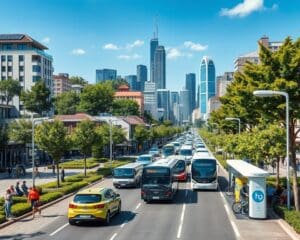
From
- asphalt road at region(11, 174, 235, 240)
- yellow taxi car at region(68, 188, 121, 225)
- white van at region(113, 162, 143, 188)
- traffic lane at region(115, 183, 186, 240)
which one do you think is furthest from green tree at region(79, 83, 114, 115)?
yellow taxi car at region(68, 188, 121, 225)

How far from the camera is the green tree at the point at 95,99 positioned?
12950 cm

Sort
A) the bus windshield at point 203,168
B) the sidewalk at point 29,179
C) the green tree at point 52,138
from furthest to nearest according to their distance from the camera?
→ 1. the sidewalk at point 29,179
2. the green tree at point 52,138
3. the bus windshield at point 203,168

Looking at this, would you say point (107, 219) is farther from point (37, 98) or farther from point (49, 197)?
point (37, 98)

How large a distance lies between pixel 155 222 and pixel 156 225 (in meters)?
0.89

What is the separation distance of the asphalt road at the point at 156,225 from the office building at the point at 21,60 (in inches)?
4133

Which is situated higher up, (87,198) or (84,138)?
(84,138)

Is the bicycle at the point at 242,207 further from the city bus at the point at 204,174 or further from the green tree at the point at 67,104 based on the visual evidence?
the green tree at the point at 67,104

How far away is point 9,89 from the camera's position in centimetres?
12369

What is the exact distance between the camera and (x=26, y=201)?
32.1 metres

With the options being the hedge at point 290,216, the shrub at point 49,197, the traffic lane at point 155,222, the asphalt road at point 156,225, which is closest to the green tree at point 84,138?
the shrub at point 49,197

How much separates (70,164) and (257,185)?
4410cm

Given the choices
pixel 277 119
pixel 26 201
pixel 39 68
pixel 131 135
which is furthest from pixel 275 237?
pixel 39 68

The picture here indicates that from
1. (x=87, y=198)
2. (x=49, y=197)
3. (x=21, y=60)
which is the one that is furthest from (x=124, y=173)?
(x=21, y=60)

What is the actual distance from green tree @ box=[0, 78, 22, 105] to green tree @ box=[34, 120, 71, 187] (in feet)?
277
